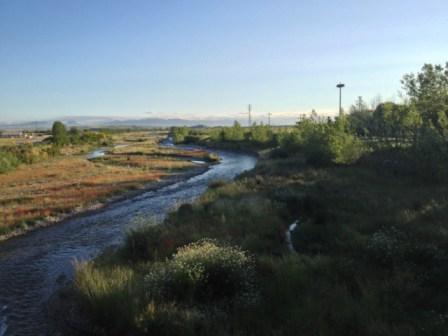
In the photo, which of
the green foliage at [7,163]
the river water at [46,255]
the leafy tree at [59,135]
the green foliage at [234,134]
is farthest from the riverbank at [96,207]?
the leafy tree at [59,135]

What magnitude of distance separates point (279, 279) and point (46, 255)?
12.0 m

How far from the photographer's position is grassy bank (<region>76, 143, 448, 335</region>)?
8.10 m

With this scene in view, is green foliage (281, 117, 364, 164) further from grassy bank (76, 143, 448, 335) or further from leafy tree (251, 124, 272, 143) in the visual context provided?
leafy tree (251, 124, 272, 143)

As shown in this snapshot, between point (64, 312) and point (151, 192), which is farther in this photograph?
point (151, 192)

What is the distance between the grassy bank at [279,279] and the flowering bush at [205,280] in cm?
3

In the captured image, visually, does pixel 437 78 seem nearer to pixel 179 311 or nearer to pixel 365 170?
pixel 365 170

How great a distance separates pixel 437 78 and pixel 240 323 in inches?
1842

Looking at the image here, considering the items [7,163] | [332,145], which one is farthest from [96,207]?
[7,163]

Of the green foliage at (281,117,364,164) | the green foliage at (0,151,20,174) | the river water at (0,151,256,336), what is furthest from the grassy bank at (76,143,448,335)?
the green foliage at (0,151,20,174)

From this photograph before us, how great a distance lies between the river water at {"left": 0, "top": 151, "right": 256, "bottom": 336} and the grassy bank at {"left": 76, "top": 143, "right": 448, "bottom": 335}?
1.63 metres

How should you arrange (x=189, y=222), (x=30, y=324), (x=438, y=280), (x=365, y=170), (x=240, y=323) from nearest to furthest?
(x=240, y=323) < (x=438, y=280) < (x=30, y=324) < (x=189, y=222) < (x=365, y=170)

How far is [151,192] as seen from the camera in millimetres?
35875

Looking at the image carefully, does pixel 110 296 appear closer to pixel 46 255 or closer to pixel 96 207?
pixel 46 255

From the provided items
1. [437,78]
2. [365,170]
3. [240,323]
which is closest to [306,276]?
[240,323]
